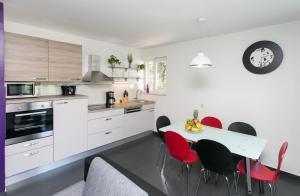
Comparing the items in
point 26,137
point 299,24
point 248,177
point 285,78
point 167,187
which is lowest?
point 167,187

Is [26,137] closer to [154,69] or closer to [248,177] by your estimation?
[248,177]

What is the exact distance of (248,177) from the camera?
1.88 m

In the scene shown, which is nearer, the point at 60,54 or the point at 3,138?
the point at 3,138

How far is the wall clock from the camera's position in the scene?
269 cm

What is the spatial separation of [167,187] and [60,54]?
277 cm

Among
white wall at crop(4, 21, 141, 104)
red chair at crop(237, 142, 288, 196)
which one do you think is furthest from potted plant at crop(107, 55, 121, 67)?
red chair at crop(237, 142, 288, 196)

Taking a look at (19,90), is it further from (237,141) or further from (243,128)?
(243,128)

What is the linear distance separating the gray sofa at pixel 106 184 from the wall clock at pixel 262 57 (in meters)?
2.79

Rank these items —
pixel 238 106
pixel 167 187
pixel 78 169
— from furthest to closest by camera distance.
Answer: pixel 238 106
pixel 78 169
pixel 167 187

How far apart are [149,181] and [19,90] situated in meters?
2.37

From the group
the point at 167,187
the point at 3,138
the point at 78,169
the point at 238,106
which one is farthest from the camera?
the point at 238,106

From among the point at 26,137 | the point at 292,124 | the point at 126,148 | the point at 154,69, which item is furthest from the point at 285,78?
the point at 26,137

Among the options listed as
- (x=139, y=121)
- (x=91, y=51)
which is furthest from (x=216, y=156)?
(x=91, y=51)

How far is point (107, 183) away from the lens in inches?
52.2
